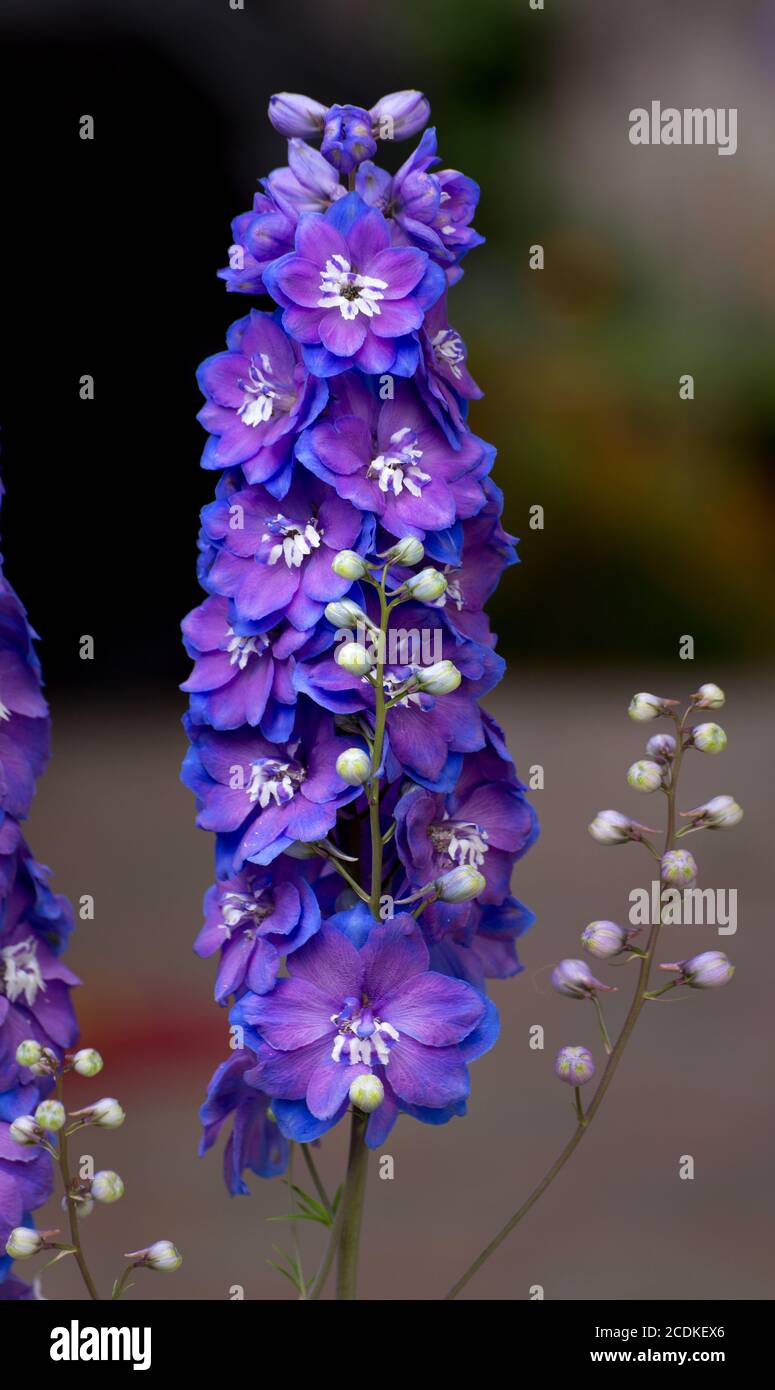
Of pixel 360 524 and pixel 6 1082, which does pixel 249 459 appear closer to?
pixel 360 524

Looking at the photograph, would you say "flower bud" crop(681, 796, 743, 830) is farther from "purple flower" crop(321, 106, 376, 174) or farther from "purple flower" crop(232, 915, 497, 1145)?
"purple flower" crop(321, 106, 376, 174)

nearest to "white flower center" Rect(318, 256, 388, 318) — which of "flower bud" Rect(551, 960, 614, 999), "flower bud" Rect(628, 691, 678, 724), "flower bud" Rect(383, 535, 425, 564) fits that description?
"flower bud" Rect(383, 535, 425, 564)

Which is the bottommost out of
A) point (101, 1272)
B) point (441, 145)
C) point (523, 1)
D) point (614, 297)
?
point (101, 1272)

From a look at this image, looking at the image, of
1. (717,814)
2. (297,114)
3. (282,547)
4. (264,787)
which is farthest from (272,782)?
(297,114)

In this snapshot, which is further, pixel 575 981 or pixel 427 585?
pixel 575 981

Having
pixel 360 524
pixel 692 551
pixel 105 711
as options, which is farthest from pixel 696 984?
pixel 692 551

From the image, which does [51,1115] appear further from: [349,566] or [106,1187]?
[349,566]
